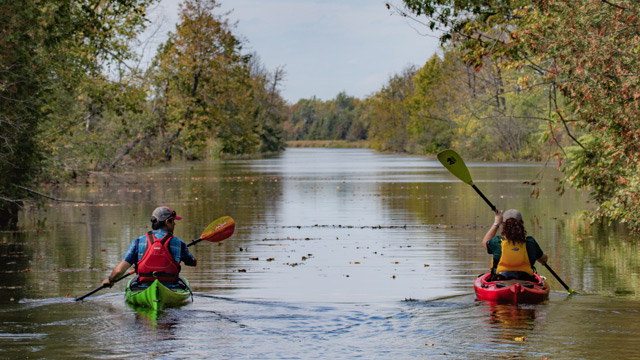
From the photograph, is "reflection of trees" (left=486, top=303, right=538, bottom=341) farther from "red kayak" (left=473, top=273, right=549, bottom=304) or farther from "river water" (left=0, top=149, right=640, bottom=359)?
"red kayak" (left=473, top=273, right=549, bottom=304)

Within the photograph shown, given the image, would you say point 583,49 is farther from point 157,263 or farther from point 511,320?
point 157,263

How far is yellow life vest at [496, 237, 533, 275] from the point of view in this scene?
35.3 ft

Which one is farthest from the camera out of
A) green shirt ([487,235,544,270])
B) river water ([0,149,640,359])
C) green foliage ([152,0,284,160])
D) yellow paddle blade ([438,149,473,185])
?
green foliage ([152,0,284,160])

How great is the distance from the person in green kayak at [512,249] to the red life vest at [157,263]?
392 centimetres

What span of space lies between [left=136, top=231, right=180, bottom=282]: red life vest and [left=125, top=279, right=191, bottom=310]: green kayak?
0.13m

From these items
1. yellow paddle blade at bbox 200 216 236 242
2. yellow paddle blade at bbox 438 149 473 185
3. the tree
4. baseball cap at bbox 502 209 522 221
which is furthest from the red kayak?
the tree

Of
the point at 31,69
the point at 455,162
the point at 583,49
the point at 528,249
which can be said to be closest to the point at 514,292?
the point at 528,249

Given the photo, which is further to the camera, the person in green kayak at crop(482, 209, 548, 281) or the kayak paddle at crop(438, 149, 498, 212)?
the kayak paddle at crop(438, 149, 498, 212)

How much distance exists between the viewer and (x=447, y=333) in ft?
30.2

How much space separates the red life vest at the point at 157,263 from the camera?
10539 mm

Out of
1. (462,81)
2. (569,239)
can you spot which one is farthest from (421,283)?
(462,81)

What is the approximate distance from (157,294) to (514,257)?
444cm

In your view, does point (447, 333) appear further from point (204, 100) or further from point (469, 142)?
point (469, 142)

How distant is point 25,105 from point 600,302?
42.5ft
